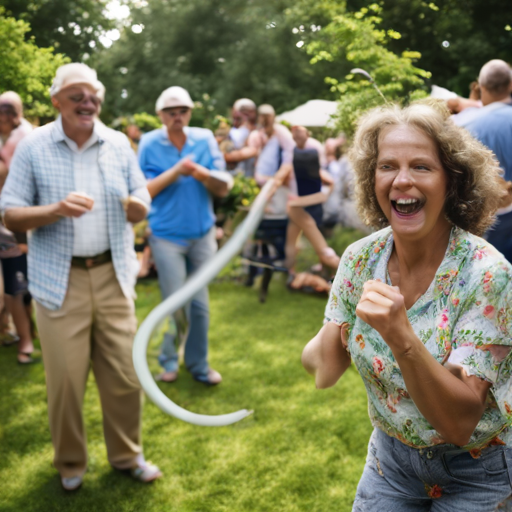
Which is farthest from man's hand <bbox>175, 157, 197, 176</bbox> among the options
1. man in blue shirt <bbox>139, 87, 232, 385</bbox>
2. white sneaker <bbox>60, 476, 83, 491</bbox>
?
white sneaker <bbox>60, 476, 83, 491</bbox>

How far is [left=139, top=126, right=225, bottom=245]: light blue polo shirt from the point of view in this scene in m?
4.49

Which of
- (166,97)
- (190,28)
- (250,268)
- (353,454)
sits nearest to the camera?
(353,454)

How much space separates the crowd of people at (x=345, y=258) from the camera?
1.62 metres

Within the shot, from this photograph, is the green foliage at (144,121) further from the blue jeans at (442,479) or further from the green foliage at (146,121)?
the blue jeans at (442,479)

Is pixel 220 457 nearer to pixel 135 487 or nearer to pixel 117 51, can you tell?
pixel 135 487

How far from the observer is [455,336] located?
1.62 m

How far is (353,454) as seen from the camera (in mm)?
3928

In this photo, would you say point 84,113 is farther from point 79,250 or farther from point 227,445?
point 227,445

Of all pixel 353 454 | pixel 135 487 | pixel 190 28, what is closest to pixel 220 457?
pixel 135 487

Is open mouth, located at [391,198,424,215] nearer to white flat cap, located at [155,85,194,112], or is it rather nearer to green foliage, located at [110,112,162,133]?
white flat cap, located at [155,85,194,112]

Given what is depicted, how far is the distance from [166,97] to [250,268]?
10.6 feet

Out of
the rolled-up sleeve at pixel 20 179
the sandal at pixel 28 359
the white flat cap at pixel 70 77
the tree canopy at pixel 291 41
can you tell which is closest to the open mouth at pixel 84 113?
the white flat cap at pixel 70 77

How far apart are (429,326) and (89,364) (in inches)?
93.6

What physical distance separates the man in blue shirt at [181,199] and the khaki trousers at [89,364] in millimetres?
794
